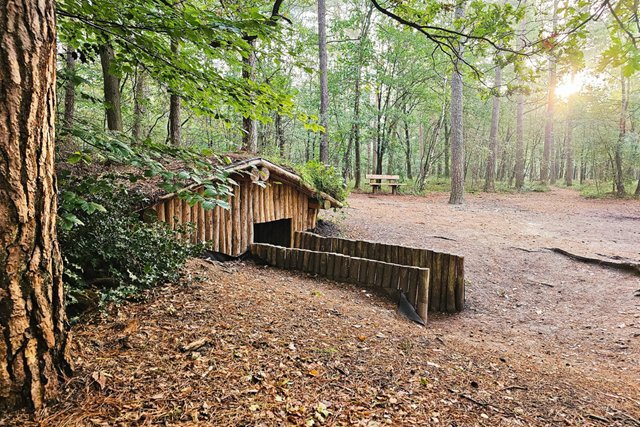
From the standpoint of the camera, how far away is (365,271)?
529 cm

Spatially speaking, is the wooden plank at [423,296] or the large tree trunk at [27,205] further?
the wooden plank at [423,296]

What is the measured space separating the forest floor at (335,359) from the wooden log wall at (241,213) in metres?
0.81

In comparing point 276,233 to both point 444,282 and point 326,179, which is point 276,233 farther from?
point 444,282

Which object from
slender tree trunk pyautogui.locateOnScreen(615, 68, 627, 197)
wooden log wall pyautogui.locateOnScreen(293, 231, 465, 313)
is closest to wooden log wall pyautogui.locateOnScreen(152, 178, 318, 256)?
wooden log wall pyautogui.locateOnScreen(293, 231, 465, 313)

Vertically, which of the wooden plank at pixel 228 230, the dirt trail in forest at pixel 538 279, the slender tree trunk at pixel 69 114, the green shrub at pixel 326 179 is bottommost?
the dirt trail in forest at pixel 538 279

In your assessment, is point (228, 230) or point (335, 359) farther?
point (228, 230)

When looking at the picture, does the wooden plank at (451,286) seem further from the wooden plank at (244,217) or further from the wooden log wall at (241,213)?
the wooden plank at (244,217)

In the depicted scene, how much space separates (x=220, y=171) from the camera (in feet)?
8.49

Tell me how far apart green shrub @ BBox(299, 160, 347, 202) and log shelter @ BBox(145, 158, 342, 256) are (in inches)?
16.9

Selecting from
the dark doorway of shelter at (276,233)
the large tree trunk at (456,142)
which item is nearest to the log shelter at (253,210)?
the dark doorway of shelter at (276,233)

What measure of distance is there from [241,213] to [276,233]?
6.22 ft

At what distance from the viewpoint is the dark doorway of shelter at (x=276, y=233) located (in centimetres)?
807

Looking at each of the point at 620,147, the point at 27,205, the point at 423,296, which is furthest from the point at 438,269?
the point at 620,147

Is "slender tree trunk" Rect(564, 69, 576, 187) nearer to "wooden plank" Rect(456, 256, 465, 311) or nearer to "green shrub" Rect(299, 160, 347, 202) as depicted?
"green shrub" Rect(299, 160, 347, 202)
